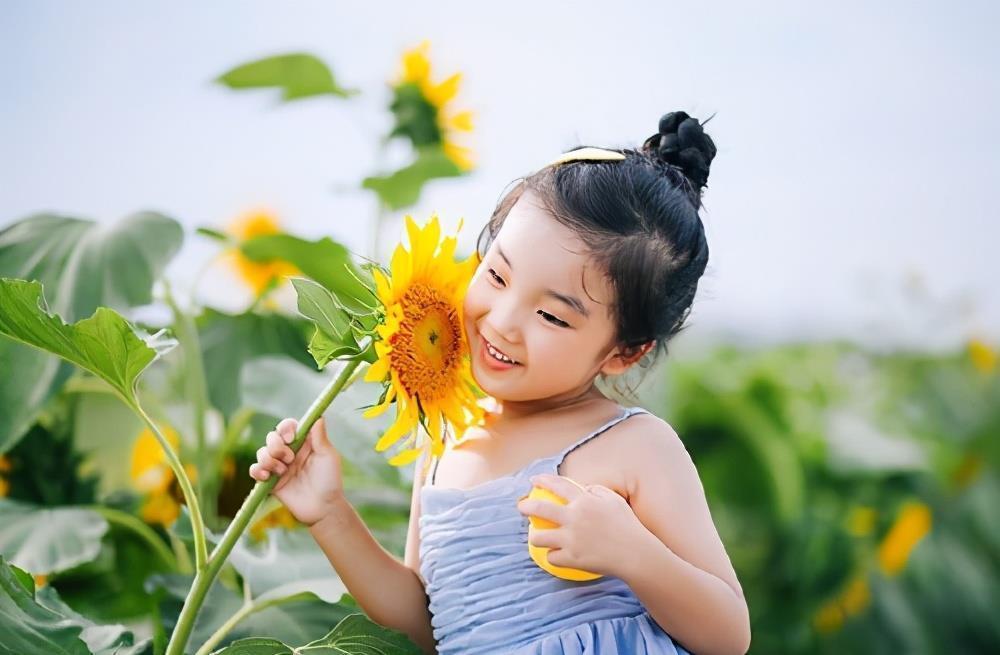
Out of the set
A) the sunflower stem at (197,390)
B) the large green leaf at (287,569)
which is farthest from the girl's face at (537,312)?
the sunflower stem at (197,390)

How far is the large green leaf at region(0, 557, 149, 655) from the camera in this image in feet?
1.96

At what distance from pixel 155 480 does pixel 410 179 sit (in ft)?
1.42

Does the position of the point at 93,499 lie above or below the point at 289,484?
below

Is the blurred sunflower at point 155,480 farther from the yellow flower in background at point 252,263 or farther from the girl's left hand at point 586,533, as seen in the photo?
the girl's left hand at point 586,533

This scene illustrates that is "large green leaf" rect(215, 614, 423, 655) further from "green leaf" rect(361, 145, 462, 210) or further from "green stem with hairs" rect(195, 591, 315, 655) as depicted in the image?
"green leaf" rect(361, 145, 462, 210)

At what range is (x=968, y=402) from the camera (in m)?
2.16

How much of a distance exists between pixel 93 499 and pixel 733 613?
2.49 ft

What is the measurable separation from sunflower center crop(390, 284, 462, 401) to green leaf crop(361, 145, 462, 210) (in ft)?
1.78

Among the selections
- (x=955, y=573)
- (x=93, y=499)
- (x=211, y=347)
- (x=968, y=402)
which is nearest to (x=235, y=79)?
(x=211, y=347)

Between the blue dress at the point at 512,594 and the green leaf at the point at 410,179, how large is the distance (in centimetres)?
55

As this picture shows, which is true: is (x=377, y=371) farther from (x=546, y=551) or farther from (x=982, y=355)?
(x=982, y=355)

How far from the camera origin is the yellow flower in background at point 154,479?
1234 millimetres

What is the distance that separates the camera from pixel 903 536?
193 cm

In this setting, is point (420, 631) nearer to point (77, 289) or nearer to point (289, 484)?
point (289, 484)
